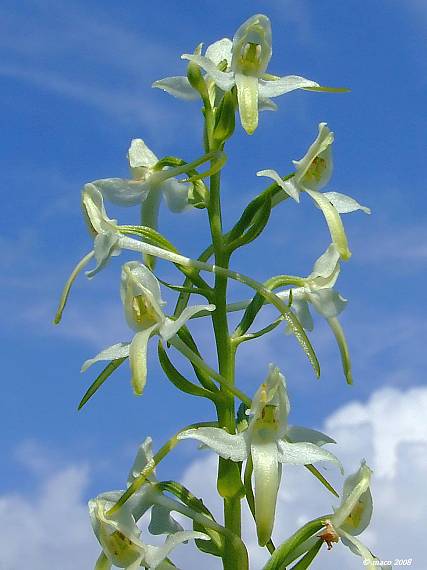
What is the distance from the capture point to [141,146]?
19.5 feet

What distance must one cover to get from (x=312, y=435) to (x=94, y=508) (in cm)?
125

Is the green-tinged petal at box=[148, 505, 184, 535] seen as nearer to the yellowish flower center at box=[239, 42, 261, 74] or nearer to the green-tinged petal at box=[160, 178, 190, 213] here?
the green-tinged petal at box=[160, 178, 190, 213]

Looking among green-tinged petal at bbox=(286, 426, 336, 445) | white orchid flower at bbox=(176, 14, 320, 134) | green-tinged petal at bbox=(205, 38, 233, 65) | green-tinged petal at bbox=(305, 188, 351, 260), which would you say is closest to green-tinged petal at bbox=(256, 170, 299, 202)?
green-tinged petal at bbox=(305, 188, 351, 260)

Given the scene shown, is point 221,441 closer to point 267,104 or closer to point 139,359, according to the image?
point 139,359

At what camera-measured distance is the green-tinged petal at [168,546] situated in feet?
16.4

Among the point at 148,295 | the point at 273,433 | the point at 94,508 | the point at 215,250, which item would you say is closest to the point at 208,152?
the point at 215,250

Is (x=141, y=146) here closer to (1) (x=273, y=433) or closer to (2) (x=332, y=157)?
(2) (x=332, y=157)

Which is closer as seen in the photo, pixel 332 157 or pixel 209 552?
pixel 209 552

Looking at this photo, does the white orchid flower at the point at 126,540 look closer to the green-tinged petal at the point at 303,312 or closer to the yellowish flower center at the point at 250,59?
the green-tinged petal at the point at 303,312

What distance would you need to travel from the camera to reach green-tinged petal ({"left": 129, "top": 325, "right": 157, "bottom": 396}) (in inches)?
187

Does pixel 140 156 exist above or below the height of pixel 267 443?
above

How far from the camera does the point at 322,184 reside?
569 cm

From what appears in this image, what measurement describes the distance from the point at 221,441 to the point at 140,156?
1995 millimetres

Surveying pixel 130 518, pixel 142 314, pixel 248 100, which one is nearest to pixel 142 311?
pixel 142 314
